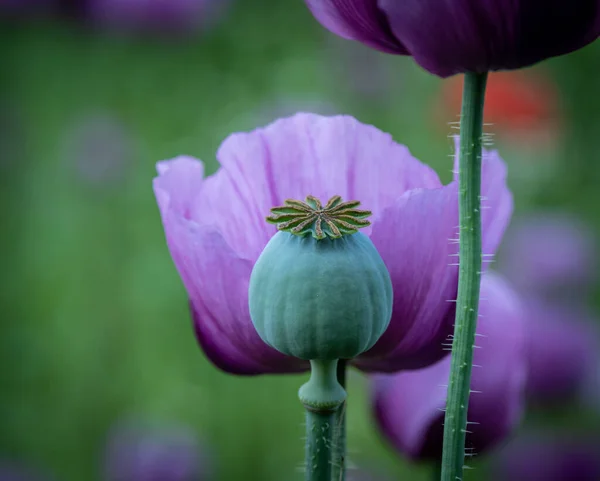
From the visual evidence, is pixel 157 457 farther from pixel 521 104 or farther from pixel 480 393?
pixel 521 104

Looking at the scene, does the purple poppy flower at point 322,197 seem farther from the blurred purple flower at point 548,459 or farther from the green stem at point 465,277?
the blurred purple flower at point 548,459

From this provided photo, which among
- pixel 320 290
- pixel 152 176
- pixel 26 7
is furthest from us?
pixel 26 7

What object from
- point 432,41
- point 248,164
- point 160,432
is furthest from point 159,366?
point 432,41

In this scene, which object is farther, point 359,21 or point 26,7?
point 26,7

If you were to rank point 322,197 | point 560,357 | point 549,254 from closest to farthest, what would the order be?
point 322,197
point 560,357
point 549,254

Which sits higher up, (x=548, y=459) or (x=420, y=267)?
(x=420, y=267)

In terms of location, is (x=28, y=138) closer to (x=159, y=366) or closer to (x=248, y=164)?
(x=159, y=366)

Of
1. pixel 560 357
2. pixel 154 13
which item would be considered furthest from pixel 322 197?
pixel 154 13
